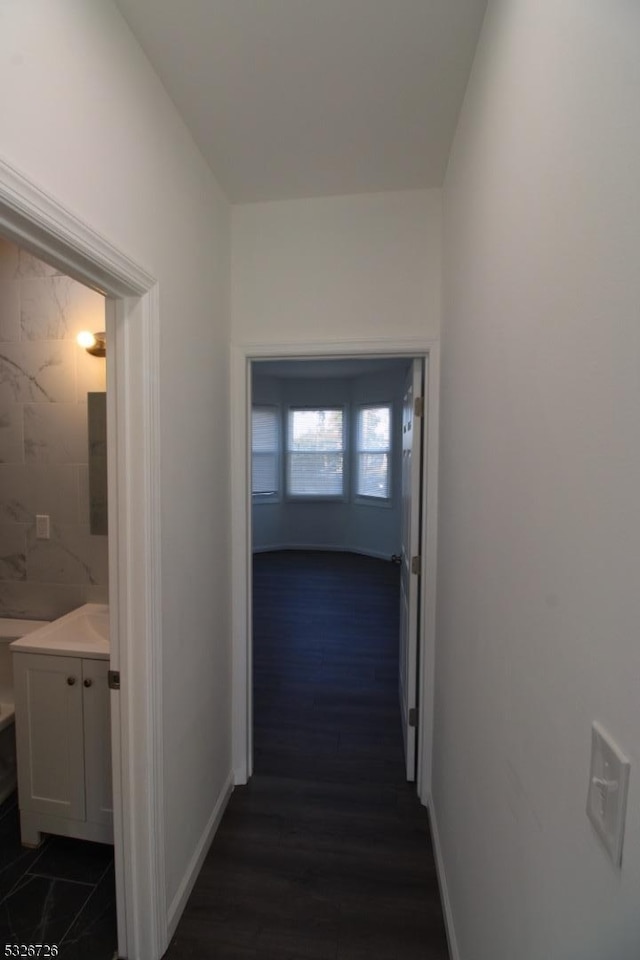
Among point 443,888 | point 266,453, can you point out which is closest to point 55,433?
point 443,888

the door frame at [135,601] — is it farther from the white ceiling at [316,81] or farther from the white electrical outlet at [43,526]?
the white electrical outlet at [43,526]

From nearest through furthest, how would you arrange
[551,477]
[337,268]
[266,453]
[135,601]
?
1. [551,477]
2. [135,601]
3. [337,268]
4. [266,453]

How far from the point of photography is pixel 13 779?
6.64 feet

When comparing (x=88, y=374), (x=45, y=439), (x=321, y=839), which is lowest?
(x=321, y=839)

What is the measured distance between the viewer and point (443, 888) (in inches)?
60.3

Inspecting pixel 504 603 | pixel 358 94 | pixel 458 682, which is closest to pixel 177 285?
pixel 358 94

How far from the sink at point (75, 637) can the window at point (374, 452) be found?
4.60 m

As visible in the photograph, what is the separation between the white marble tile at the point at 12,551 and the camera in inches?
82.7

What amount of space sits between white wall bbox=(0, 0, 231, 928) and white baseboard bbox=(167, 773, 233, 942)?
0.15 ft

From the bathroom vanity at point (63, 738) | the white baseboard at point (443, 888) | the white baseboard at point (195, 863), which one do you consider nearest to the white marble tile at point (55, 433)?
the bathroom vanity at point (63, 738)

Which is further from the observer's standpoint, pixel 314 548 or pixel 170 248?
pixel 314 548

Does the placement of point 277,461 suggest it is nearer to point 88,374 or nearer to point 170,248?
point 88,374

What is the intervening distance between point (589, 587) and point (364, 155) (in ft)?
5.99

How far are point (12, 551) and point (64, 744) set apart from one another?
983 mm
